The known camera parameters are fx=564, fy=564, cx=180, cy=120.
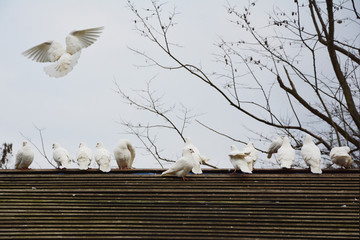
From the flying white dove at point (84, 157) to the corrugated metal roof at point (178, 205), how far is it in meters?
0.23

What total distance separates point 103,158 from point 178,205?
1.90m

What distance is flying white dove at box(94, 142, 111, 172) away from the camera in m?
8.25

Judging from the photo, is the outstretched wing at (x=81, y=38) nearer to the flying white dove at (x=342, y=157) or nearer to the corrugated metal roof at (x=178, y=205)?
the corrugated metal roof at (x=178, y=205)

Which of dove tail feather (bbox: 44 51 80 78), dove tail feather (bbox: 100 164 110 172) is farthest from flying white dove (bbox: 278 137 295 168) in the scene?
dove tail feather (bbox: 44 51 80 78)

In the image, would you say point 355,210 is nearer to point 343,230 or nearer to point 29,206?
point 343,230

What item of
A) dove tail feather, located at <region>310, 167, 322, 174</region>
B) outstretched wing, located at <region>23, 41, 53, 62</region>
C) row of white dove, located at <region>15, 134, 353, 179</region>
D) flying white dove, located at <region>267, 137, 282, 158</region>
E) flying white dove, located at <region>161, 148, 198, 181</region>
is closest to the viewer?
flying white dove, located at <region>161, 148, 198, 181</region>

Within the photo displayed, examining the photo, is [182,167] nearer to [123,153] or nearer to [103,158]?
[103,158]

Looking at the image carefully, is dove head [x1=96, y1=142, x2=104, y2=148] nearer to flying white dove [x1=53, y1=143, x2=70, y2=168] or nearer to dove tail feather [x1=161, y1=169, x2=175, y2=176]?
flying white dove [x1=53, y1=143, x2=70, y2=168]

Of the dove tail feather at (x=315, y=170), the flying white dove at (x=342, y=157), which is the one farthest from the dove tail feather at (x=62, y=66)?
the flying white dove at (x=342, y=157)

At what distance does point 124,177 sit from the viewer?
7773mm

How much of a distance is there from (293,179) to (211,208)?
55.9 inches

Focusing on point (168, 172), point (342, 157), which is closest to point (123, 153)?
point (168, 172)

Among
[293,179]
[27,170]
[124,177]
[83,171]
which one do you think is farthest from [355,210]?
[27,170]

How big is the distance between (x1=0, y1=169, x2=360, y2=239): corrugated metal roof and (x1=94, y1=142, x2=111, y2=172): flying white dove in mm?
213
